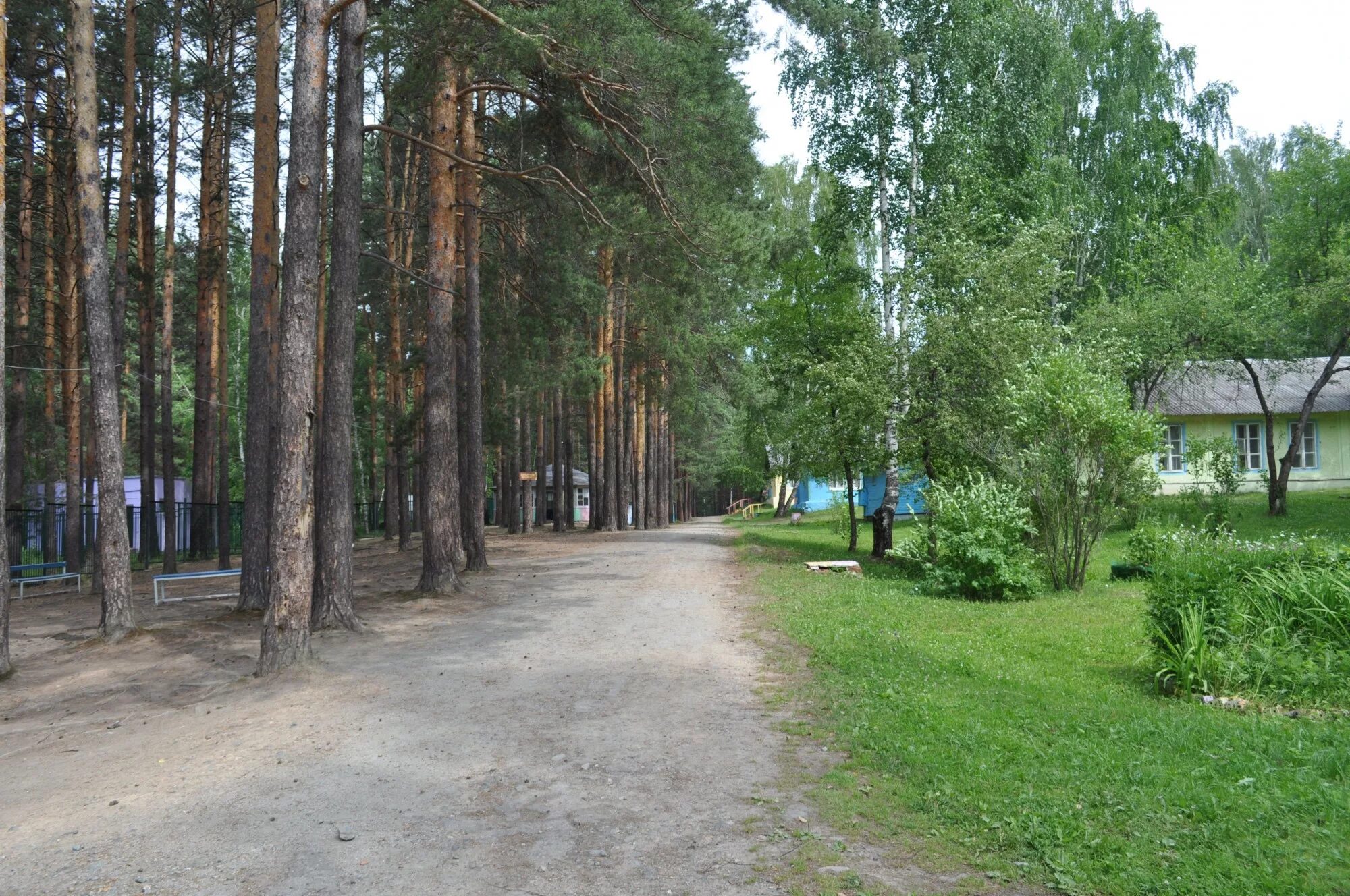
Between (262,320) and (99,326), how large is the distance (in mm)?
2362

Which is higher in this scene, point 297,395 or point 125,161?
point 125,161

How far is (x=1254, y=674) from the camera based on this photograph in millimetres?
6895

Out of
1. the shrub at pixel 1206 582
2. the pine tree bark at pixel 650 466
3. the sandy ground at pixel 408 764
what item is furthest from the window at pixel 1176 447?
the shrub at pixel 1206 582

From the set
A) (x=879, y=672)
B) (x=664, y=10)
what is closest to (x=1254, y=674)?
(x=879, y=672)

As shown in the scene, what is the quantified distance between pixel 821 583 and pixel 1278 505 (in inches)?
628

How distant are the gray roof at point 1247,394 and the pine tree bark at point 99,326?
26934 millimetres

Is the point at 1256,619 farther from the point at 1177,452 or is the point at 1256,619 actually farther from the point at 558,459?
the point at 1177,452

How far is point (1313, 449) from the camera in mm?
30359

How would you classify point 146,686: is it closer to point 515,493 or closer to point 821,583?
point 821,583

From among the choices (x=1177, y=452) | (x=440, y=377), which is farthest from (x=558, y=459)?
(x=1177, y=452)

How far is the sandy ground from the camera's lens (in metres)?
4.46

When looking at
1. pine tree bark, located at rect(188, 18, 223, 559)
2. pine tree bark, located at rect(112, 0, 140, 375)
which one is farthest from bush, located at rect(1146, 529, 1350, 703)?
pine tree bark, located at rect(188, 18, 223, 559)

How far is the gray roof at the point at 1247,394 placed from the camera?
29531 millimetres

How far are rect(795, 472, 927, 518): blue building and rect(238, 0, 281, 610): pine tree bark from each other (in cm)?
1066
